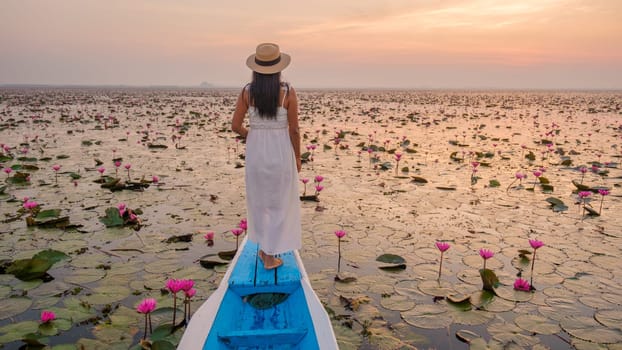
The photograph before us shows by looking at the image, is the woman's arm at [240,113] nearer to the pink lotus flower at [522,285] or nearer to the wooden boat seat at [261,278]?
the wooden boat seat at [261,278]

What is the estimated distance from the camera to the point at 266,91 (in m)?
2.83

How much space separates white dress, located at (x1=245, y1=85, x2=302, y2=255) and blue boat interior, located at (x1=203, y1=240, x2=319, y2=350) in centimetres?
23

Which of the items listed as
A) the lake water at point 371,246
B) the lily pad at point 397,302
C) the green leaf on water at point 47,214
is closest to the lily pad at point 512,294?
the lake water at point 371,246

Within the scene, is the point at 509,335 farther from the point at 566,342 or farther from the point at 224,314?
the point at 224,314

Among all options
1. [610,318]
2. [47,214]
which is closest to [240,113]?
[610,318]

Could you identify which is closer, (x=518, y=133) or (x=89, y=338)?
(x=89, y=338)

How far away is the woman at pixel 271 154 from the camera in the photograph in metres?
2.84

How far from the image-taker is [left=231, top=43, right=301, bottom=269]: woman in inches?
112

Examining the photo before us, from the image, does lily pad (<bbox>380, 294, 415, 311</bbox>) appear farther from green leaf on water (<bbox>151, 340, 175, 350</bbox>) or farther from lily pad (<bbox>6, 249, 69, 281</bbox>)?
lily pad (<bbox>6, 249, 69, 281</bbox>)

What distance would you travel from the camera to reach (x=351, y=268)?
13.2 feet

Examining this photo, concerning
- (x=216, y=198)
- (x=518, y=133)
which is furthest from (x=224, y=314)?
(x=518, y=133)

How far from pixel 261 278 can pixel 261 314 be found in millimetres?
315

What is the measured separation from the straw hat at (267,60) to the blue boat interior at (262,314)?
1514mm

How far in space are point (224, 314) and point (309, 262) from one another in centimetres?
174
